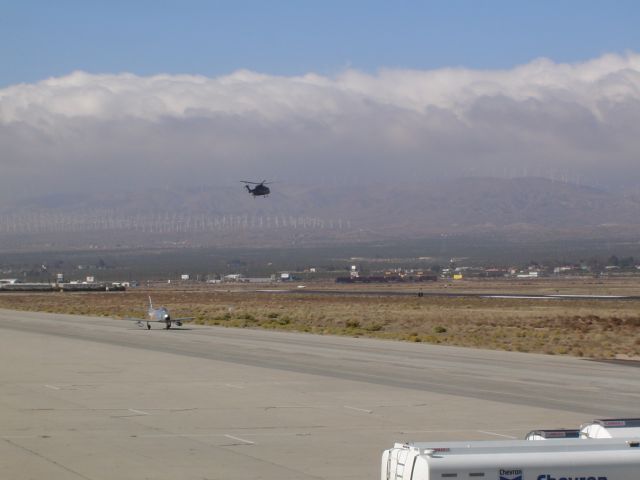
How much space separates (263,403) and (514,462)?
53.0 feet

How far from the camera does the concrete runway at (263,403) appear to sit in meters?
18.5

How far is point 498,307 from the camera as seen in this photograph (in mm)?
87375

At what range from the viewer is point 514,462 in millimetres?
10898

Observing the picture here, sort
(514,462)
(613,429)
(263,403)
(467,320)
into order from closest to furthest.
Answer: (514,462) < (613,429) < (263,403) < (467,320)

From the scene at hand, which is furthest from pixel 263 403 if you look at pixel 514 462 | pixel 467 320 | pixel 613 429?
pixel 467 320

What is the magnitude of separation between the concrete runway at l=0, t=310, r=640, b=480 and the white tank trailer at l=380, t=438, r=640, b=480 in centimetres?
599

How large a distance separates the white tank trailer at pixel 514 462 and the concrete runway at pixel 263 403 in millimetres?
5988

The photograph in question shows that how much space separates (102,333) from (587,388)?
30660mm

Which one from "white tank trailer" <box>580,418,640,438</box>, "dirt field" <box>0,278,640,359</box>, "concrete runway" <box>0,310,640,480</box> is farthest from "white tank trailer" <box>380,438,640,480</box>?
"dirt field" <box>0,278,640,359</box>

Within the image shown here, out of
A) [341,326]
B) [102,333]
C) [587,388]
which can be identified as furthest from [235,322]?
[587,388]

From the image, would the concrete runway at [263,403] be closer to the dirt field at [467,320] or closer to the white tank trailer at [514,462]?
the white tank trailer at [514,462]

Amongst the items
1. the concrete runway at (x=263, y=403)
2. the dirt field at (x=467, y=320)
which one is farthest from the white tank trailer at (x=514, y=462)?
the dirt field at (x=467, y=320)

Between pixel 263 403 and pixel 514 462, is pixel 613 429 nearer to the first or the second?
pixel 514 462

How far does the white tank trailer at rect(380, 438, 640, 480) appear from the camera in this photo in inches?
423
